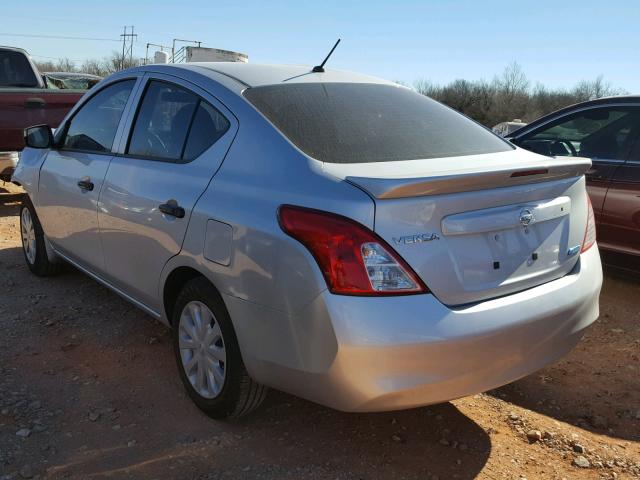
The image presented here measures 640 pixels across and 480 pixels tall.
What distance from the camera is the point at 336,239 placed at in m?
2.23

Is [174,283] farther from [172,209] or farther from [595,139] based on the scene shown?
[595,139]

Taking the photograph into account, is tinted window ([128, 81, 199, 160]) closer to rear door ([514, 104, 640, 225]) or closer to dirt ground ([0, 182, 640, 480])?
dirt ground ([0, 182, 640, 480])

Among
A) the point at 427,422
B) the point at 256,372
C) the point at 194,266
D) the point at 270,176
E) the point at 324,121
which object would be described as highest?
the point at 324,121

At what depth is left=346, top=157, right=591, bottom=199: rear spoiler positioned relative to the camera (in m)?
2.24

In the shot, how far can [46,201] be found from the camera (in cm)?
451

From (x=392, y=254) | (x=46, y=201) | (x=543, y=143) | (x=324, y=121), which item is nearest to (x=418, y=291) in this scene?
(x=392, y=254)

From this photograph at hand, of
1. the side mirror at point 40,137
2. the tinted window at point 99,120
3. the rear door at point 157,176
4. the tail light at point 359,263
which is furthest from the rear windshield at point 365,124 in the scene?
the side mirror at point 40,137

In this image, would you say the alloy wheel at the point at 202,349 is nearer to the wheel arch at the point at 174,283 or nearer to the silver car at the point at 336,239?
the silver car at the point at 336,239

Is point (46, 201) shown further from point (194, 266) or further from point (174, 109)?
point (194, 266)

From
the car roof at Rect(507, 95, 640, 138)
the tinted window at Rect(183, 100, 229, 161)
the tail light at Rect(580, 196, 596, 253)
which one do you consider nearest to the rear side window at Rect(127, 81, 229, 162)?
the tinted window at Rect(183, 100, 229, 161)

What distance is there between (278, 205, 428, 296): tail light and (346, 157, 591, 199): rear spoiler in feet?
0.53

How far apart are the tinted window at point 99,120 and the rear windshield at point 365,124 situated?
1228 mm

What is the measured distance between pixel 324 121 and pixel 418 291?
1023mm

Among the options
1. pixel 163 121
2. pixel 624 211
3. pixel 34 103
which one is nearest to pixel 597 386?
pixel 624 211
